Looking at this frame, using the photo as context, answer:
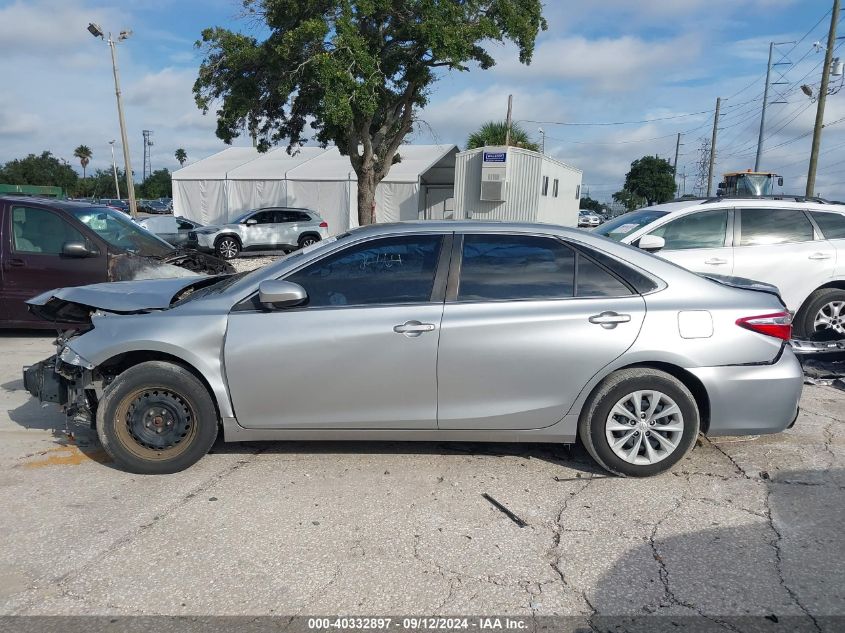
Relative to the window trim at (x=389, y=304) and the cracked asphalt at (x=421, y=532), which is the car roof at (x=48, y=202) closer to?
the cracked asphalt at (x=421, y=532)

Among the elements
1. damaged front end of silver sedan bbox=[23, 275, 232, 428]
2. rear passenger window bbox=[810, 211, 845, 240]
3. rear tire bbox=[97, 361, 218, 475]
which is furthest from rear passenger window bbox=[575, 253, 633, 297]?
rear passenger window bbox=[810, 211, 845, 240]

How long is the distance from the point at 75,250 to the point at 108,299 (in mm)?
3379

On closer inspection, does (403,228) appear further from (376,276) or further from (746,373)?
(746,373)

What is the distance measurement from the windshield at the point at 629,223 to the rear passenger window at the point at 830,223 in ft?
5.49

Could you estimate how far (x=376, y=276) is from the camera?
12.8ft

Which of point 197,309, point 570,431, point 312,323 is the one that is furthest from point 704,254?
point 197,309

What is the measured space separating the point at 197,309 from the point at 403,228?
1.40 m

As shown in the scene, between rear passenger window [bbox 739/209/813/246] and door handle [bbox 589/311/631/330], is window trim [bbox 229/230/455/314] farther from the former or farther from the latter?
rear passenger window [bbox 739/209/813/246]

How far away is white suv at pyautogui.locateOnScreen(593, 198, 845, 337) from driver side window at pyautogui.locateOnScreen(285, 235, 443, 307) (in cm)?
362

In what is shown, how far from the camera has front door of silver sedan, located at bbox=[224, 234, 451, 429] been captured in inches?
147

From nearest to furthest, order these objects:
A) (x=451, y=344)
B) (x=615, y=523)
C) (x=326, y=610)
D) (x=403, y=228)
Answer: (x=326, y=610), (x=615, y=523), (x=451, y=344), (x=403, y=228)

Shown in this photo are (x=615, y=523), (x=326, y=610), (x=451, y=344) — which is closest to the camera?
(x=326, y=610)

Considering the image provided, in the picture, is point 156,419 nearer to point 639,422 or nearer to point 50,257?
point 639,422

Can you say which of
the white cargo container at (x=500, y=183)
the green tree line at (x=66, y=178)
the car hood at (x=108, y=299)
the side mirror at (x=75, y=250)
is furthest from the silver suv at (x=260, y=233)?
the green tree line at (x=66, y=178)
